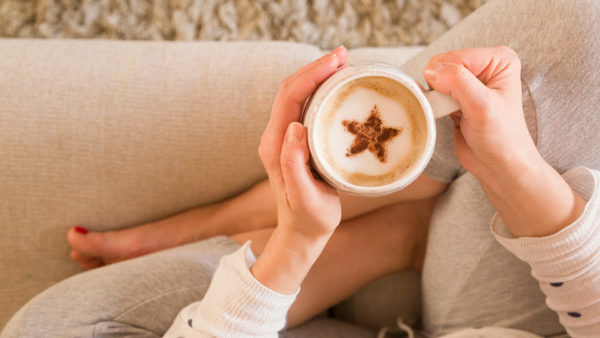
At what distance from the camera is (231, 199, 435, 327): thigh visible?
962mm

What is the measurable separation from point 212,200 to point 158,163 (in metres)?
0.16

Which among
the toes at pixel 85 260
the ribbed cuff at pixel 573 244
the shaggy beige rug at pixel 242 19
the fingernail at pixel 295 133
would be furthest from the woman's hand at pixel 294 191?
the shaggy beige rug at pixel 242 19

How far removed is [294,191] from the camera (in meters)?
0.58

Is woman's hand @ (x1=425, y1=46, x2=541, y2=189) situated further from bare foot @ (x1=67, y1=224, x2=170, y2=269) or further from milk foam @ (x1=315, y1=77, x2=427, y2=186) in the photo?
bare foot @ (x1=67, y1=224, x2=170, y2=269)

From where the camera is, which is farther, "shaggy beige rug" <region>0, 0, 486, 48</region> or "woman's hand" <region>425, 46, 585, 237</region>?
"shaggy beige rug" <region>0, 0, 486, 48</region>

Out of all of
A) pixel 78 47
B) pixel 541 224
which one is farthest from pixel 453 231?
pixel 78 47

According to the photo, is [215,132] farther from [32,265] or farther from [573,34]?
[573,34]

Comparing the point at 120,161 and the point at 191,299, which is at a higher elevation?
the point at 120,161

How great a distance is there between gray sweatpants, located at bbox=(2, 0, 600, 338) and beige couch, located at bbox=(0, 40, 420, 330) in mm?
210

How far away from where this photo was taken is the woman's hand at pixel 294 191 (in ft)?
1.84

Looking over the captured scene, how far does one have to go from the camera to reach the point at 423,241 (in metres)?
1.02

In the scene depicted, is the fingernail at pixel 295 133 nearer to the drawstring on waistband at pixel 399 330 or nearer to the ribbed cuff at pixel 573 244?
the ribbed cuff at pixel 573 244

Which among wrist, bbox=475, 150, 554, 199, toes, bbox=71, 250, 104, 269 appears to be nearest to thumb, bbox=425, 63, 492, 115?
wrist, bbox=475, 150, 554, 199

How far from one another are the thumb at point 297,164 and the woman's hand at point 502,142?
0.19 m
